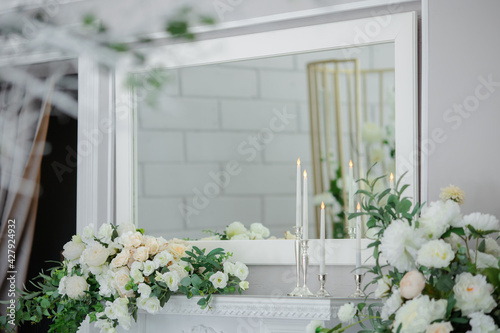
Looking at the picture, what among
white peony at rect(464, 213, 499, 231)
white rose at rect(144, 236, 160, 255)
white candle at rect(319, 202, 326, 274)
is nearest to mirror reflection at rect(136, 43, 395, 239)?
white candle at rect(319, 202, 326, 274)

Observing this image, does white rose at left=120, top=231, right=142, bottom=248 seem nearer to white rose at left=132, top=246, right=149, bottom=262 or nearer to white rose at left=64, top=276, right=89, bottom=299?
white rose at left=132, top=246, right=149, bottom=262

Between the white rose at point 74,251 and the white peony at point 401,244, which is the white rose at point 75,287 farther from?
the white peony at point 401,244

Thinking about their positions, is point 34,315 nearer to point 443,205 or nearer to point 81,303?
point 81,303

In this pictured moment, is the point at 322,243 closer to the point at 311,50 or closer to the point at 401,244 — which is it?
the point at 401,244

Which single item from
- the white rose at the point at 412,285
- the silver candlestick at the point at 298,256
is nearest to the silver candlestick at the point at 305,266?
the silver candlestick at the point at 298,256

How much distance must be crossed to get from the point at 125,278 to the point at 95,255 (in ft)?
0.47

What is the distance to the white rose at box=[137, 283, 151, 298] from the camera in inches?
88.6

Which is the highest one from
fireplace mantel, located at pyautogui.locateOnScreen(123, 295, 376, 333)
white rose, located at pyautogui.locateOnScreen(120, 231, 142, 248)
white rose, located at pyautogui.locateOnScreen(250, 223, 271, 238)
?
white rose, located at pyautogui.locateOnScreen(250, 223, 271, 238)

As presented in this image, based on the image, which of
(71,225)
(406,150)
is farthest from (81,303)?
(406,150)

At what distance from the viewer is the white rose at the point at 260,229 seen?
2.44 metres

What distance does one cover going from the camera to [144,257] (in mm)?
2309

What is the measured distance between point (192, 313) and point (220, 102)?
0.79 metres

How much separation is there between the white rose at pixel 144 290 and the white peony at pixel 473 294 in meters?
1.08

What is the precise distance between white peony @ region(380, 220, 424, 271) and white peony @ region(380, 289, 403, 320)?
7 centimetres
